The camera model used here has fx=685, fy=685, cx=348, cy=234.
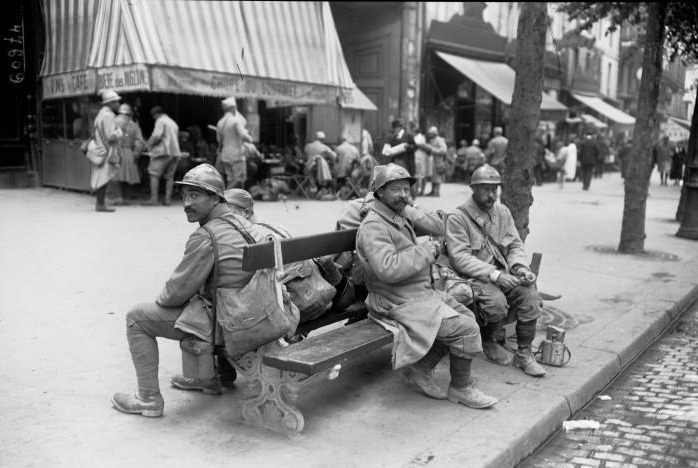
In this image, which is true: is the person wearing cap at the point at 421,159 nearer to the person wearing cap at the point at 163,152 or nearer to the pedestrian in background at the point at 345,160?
the pedestrian in background at the point at 345,160

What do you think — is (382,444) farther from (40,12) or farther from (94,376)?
(40,12)

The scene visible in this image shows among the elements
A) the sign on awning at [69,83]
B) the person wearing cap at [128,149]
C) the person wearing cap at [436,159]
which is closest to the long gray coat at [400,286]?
the sign on awning at [69,83]

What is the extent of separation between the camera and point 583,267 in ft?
28.9

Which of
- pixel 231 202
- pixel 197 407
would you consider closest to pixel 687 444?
pixel 197 407

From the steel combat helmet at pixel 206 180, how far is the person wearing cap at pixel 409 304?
0.94 meters

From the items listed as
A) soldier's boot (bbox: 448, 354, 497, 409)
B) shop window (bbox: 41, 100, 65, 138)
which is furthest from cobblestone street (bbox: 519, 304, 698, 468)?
shop window (bbox: 41, 100, 65, 138)

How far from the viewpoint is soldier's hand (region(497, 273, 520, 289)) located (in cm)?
470

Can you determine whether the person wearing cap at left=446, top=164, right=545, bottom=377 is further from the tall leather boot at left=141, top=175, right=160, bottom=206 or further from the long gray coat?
the tall leather boot at left=141, top=175, right=160, bottom=206

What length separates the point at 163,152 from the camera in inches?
479

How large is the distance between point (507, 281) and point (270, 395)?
1.89 meters

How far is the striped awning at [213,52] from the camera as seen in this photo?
8117 mm

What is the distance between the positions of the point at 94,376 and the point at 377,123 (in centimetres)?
1678

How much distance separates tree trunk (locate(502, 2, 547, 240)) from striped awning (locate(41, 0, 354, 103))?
363 cm

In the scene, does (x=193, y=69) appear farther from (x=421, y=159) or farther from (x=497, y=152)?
(x=497, y=152)
